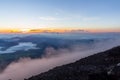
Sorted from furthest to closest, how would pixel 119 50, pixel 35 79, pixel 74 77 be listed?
pixel 119 50, pixel 35 79, pixel 74 77

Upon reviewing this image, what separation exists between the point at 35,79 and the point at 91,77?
20.8 m

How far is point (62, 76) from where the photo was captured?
49.0m

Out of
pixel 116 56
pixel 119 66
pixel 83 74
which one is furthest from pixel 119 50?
pixel 119 66

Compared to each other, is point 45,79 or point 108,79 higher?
point 108,79

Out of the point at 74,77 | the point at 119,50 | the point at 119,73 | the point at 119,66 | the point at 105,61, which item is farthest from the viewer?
the point at 119,50

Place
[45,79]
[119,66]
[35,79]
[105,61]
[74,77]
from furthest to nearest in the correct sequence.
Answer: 1. [105,61]
2. [35,79]
3. [45,79]
4. [74,77]
5. [119,66]

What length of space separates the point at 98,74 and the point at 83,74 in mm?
14071

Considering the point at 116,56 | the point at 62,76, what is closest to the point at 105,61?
the point at 116,56

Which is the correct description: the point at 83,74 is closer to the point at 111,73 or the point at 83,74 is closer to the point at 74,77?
the point at 74,77

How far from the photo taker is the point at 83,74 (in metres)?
48.4

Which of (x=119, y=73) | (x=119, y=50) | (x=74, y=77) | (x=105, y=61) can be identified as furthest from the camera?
(x=119, y=50)

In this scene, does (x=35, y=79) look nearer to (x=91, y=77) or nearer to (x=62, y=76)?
(x=62, y=76)

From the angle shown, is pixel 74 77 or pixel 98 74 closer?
pixel 98 74

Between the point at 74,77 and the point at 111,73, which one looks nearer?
the point at 111,73
